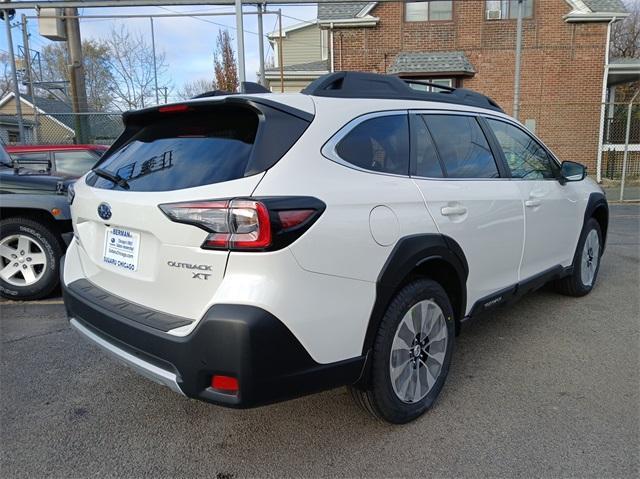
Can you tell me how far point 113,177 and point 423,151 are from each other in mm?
1742

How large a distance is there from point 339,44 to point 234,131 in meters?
15.4

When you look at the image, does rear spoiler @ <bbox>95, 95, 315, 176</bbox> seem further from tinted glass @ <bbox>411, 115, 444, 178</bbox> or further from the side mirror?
the side mirror

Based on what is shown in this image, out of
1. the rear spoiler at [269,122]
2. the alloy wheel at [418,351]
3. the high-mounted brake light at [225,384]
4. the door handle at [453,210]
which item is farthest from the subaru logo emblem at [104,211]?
the door handle at [453,210]

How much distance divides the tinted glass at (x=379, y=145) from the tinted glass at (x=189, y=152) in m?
0.49

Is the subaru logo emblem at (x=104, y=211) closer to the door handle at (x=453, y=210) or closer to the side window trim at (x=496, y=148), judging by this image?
the door handle at (x=453, y=210)

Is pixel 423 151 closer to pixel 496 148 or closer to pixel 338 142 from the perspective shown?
pixel 338 142

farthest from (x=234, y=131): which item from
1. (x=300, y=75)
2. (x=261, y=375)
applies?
(x=300, y=75)

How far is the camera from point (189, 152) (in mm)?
2398

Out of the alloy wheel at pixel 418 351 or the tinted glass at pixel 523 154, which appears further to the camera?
the tinted glass at pixel 523 154

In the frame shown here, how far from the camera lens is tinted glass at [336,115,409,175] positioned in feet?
8.07

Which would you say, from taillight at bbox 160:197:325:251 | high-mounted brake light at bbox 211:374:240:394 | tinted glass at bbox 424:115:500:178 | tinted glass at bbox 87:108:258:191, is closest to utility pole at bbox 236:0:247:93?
tinted glass at bbox 424:115:500:178

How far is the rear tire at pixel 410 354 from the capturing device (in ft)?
8.11

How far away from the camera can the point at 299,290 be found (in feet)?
6.70

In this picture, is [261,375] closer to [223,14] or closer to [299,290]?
[299,290]
